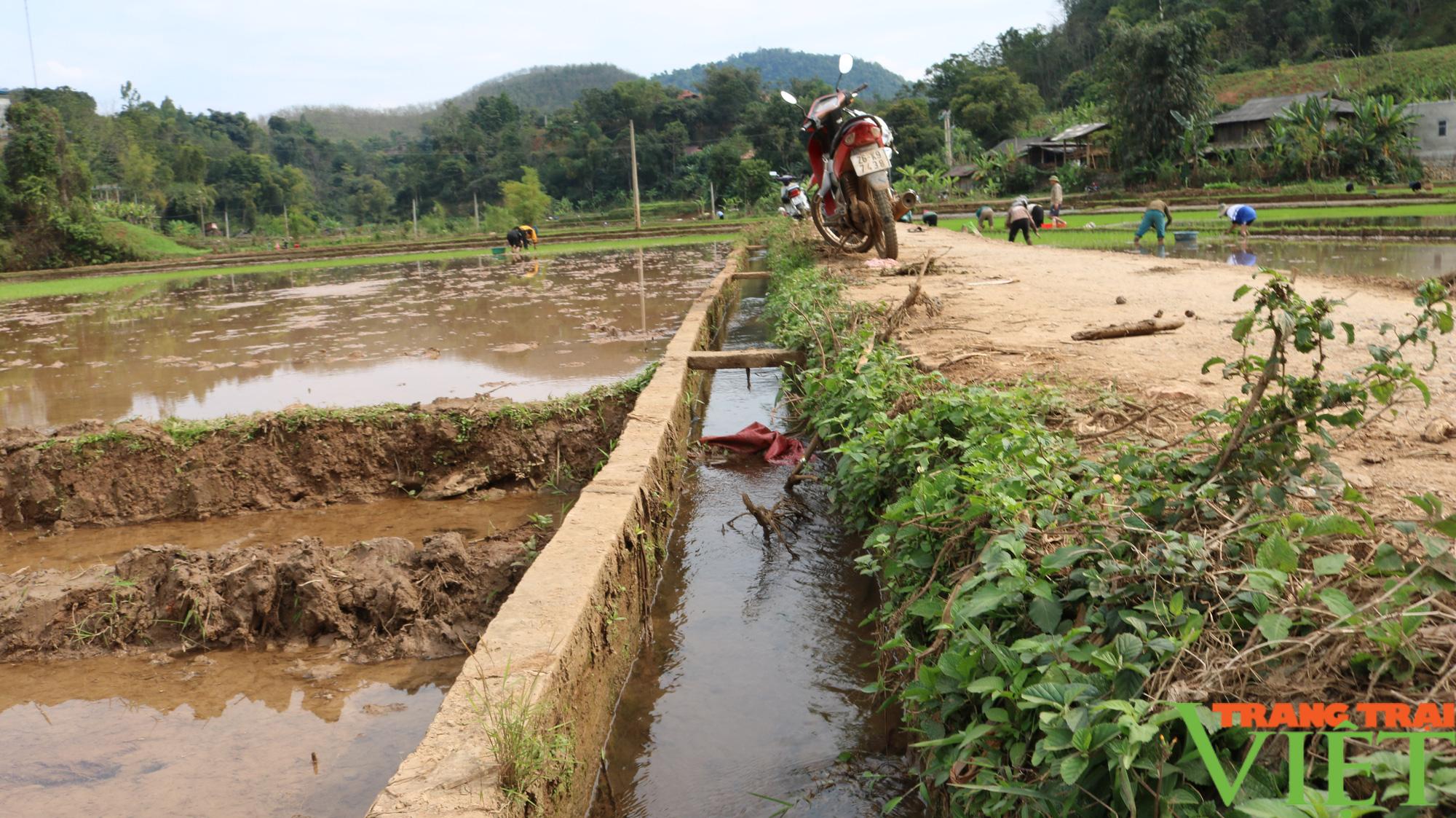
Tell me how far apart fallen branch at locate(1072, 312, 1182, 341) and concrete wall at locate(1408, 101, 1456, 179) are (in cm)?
3479

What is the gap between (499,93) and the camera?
460ft

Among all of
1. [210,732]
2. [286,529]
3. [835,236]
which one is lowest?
[210,732]

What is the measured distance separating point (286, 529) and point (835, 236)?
7.56 metres

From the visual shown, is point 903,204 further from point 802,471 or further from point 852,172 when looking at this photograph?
point 802,471

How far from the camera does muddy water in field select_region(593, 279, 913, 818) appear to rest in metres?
2.69

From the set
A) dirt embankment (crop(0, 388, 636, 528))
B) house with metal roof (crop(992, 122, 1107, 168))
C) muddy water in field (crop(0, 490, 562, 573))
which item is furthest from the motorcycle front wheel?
house with metal roof (crop(992, 122, 1107, 168))

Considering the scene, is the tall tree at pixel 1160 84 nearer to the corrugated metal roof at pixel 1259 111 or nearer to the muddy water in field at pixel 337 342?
the corrugated metal roof at pixel 1259 111

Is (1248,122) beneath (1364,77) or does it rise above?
beneath

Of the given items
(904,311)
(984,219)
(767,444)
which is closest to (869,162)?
(904,311)

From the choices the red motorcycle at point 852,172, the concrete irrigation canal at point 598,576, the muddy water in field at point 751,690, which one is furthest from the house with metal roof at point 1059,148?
the muddy water in field at point 751,690

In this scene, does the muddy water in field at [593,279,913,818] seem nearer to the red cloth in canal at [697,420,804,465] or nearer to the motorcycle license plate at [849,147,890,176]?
the red cloth in canal at [697,420,804,465]

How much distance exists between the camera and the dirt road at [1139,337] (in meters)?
2.82

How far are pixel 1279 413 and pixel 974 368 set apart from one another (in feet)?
8.20

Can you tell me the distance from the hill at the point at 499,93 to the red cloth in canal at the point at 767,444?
13794 cm
